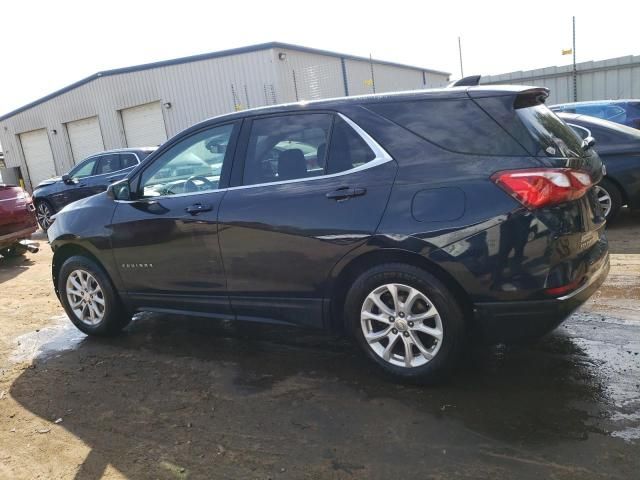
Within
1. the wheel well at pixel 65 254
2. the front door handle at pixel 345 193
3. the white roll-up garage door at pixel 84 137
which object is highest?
the white roll-up garage door at pixel 84 137

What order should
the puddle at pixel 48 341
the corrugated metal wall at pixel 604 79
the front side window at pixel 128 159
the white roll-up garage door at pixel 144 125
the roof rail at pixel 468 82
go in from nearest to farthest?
1. the roof rail at pixel 468 82
2. the puddle at pixel 48 341
3. the front side window at pixel 128 159
4. the corrugated metal wall at pixel 604 79
5. the white roll-up garage door at pixel 144 125

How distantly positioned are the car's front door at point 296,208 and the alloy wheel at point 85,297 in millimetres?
1566

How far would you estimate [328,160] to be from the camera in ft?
11.7

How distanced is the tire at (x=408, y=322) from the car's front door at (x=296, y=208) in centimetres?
26

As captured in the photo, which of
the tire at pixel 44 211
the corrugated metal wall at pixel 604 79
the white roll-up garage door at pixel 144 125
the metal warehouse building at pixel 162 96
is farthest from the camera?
the white roll-up garage door at pixel 144 125

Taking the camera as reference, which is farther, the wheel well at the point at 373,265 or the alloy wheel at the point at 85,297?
the alloy wheel at the point at 85,297

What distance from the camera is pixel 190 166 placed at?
4227mm

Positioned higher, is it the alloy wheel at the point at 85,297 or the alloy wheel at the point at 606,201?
the alloy wheel at the point at 85,297

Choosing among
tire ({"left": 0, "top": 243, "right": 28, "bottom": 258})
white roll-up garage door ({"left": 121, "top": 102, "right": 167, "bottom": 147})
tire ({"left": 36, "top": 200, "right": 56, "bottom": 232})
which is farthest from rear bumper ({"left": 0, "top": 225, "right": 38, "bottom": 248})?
white roll-up garage door ({"left": 121, "top": 102, "right": 167, "bottom": 147})

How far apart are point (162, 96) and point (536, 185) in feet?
64.4

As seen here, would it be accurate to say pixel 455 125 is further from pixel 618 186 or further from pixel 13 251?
pixel 13 251

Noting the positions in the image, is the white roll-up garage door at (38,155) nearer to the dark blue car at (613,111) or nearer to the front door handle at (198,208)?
the dark blue car at (613,111)

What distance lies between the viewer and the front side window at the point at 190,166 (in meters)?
4.06

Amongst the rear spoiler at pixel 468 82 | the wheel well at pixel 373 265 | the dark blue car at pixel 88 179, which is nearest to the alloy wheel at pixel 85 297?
the wheel well at pixel 373 265
